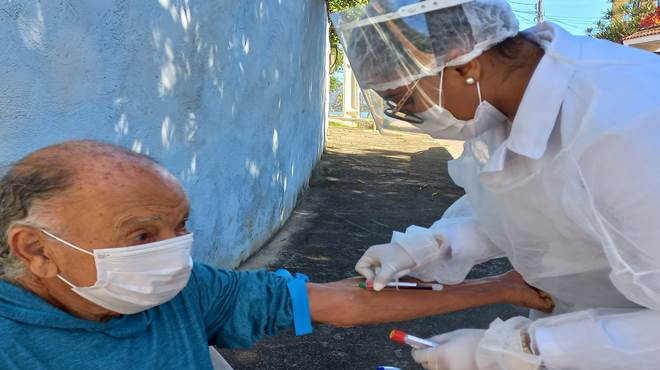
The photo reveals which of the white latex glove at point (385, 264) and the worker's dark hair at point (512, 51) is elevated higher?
the worker's dark hair at point (512, 51)

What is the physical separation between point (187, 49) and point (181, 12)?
18cm

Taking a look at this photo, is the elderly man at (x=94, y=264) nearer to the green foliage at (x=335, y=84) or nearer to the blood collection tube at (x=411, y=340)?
the blood collection tube at (x=411, y=340)

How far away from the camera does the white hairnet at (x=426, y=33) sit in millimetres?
1477

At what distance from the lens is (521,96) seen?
1458mm

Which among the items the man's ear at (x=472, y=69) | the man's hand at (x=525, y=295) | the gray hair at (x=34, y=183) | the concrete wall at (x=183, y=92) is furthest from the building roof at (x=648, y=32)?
the gray hair at (x=34, y=183)

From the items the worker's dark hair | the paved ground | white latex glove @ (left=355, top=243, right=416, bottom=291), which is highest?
the worker's dark hair

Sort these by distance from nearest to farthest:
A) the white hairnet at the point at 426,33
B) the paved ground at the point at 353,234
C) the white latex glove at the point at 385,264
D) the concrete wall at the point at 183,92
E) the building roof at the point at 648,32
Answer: the white hairnet at the point at 426,33
the white latex glove at the point at 385,264
the concrete wall at the point at 183,92
the paved ground at the point at 353,234
the building roof at the point at 648,32

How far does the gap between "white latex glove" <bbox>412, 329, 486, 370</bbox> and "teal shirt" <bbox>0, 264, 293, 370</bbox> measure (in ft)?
1.38

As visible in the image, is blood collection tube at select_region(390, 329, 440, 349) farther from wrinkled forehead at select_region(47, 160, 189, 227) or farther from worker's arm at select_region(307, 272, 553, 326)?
wrinkled forehead at select_region(47, 160, 189, 227)

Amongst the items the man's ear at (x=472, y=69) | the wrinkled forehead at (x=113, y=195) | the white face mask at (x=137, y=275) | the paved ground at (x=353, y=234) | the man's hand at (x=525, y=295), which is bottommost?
the paved ground at (x=353, y=234)

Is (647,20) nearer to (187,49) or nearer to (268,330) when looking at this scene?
(187,49)

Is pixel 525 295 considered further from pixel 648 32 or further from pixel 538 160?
pixel 648 32

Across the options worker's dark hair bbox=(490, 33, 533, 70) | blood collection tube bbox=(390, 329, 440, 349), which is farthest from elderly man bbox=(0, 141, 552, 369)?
worker's dark hair bbox=(490, 33, 533, 70)

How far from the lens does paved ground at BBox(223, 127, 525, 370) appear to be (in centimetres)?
317
